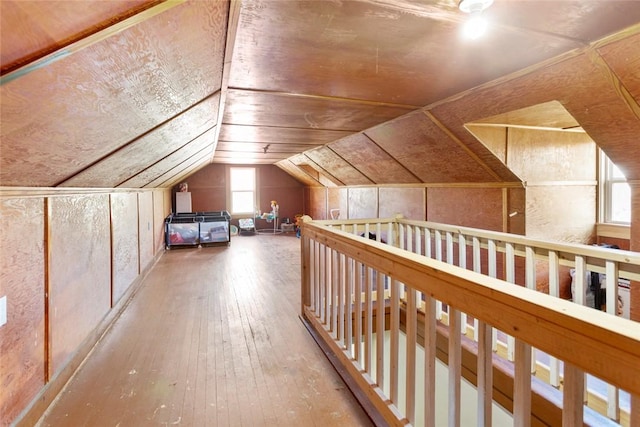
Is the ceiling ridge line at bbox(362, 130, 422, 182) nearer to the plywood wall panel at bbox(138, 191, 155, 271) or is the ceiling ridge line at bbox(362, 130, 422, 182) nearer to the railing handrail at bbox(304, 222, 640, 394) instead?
the railing handrail at bbox(304, 222, 640, 394)

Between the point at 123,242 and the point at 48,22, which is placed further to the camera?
the point at 123,242

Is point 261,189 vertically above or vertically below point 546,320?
above

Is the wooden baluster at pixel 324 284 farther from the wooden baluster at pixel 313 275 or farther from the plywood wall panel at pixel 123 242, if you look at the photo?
the plywood wall panel at pixel 123 242

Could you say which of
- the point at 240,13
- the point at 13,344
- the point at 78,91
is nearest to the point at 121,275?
the point at 13,344

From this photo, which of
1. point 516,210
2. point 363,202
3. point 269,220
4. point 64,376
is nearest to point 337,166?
point 363,202

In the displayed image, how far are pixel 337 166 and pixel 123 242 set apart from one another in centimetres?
352

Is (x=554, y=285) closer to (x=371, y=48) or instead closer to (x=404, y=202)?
(x=371, y=48)

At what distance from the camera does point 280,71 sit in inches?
79.2

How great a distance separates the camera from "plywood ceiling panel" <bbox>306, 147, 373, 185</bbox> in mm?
5398

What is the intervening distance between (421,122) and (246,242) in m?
5.34

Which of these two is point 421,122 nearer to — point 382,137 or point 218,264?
point 382,137

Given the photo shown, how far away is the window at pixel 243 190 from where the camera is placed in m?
8.98

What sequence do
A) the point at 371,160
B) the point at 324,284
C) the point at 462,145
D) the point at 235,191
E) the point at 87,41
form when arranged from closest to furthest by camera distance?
1. the point at 87,41
2. the point at 324,284
3. the point at 462,145
4. the point at 371,160
5. the point at 235,191

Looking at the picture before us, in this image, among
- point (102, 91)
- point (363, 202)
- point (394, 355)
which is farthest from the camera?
point (363, 202)
